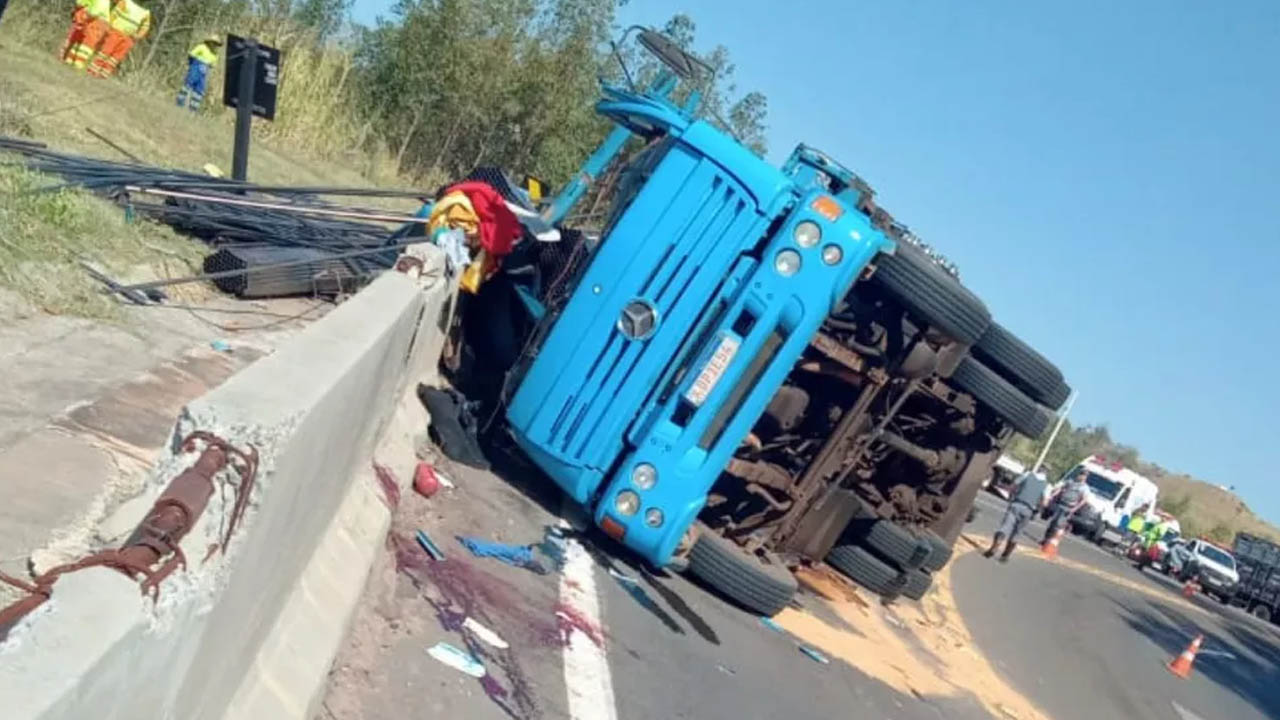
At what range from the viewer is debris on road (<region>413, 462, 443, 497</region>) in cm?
840

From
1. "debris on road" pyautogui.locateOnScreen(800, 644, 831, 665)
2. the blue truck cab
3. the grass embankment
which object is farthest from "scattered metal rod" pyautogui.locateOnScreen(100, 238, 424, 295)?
"debris on road" pyautogui.locateOnScreen(800, 644, 831, 665)

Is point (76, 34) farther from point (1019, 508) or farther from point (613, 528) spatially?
point (1019, 508)

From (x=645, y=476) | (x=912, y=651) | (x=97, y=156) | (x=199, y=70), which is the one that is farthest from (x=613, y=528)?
(x=199, y=70)

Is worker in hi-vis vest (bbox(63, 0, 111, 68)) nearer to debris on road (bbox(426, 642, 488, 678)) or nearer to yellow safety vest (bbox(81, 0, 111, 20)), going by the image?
yellow safety vest (bbox(81, 0, 111, 20))

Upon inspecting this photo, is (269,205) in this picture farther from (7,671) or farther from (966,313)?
(7,671)

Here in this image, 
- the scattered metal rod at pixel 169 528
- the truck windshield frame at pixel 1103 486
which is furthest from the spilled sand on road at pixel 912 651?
the truck windshield frame at pixel 1103 486

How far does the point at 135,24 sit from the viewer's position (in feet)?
66.9

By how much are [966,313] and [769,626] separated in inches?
101

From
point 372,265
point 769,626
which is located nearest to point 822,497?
point 769,626

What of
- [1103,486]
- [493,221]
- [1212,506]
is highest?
[1212,506]

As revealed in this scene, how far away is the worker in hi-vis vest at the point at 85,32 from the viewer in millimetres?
19203

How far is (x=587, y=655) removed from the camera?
23.3 feet

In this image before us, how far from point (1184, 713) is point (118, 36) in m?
16.3

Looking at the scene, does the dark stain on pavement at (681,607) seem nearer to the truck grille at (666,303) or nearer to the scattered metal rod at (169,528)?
the truck grille at (666,303)
